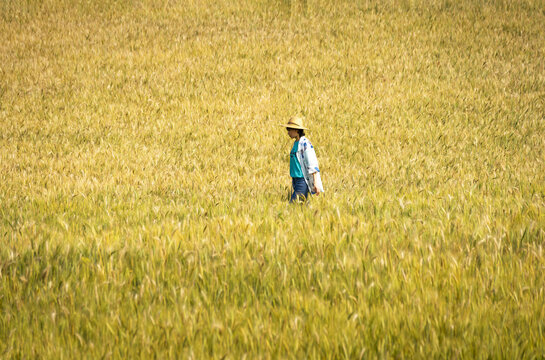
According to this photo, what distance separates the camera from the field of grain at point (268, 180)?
2756 mm

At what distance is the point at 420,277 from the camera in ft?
10.7

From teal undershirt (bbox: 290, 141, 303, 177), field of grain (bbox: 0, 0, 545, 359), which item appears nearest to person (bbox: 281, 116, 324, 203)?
teal undershirt (bbox: 290, 141, 303, 177)

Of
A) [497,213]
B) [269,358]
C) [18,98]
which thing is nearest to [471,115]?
[497,213]

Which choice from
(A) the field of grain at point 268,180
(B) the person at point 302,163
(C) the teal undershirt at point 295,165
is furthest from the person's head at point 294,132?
(A) the field of grain at point 268,180

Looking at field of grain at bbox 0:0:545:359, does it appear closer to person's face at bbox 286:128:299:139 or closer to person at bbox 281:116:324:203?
person at bbox 281:116:324:203

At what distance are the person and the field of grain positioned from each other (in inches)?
17.8

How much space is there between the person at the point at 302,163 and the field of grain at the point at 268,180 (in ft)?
1.49

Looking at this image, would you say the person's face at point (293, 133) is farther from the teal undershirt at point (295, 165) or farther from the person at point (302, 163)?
the teal undershirt at point (295, 165)

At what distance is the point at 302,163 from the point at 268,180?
8.47 feet

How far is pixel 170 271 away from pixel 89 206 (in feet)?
13.0

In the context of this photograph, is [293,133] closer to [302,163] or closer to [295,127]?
[295,127]

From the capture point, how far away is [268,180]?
9766 millimetres

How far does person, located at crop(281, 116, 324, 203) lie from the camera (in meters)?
7.11

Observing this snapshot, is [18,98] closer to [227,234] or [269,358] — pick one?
[227,234]
